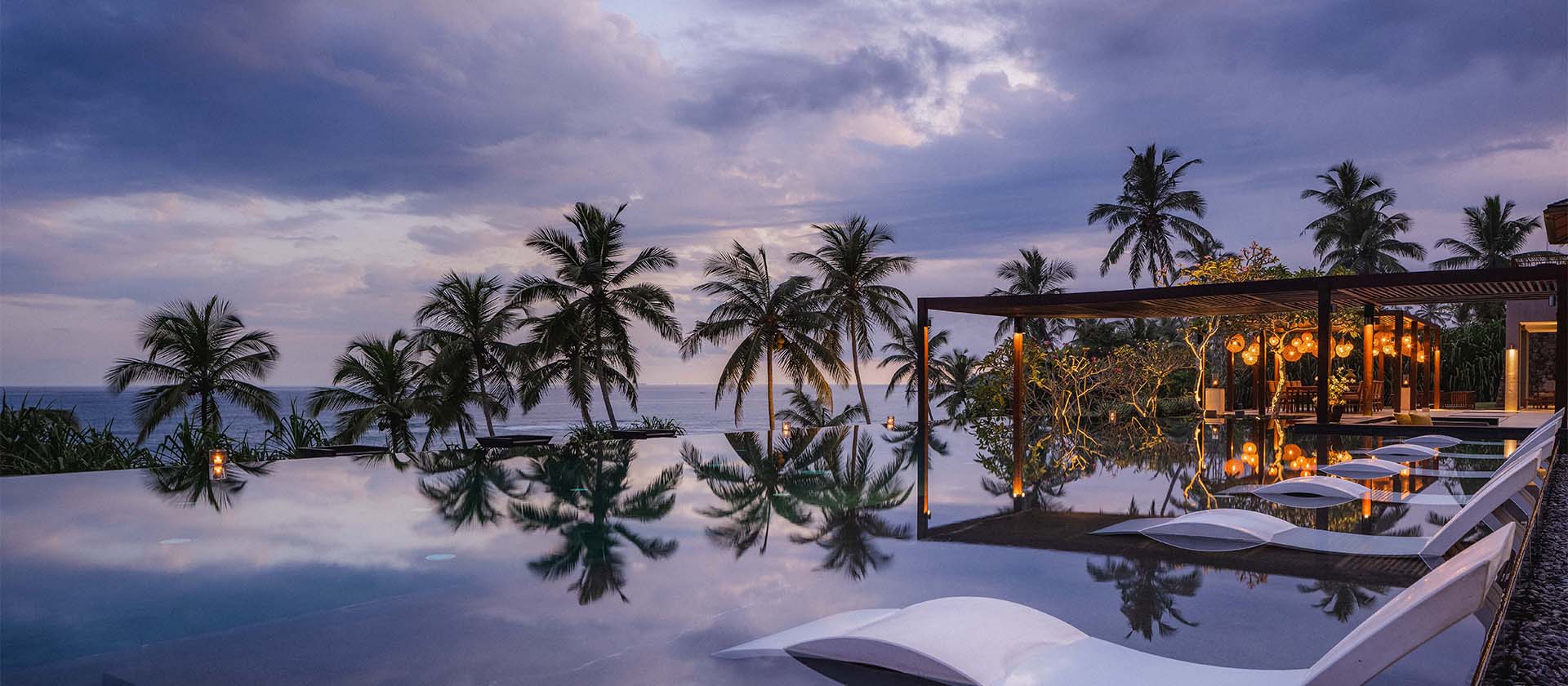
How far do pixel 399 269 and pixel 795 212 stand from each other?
13669mm

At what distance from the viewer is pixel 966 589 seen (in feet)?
15.0

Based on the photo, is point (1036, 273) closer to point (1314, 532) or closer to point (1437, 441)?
point (1437, 441)

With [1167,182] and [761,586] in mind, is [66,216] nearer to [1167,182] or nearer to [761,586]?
[761,586]

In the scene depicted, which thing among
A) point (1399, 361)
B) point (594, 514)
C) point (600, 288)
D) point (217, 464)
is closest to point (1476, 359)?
point (1399, 361)

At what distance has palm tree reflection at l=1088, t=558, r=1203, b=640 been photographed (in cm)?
391

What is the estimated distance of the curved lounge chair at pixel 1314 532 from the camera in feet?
15.8

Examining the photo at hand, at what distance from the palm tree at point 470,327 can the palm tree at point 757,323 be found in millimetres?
4071

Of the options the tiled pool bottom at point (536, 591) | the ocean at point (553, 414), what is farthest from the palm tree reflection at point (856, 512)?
the ocean at point (553, 414)

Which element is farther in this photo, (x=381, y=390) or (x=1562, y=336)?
(x=381, y=390)

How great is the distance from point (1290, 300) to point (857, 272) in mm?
10093

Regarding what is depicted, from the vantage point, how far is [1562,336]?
11.4 meters

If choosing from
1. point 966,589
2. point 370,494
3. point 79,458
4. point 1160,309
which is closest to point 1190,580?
point 966,589

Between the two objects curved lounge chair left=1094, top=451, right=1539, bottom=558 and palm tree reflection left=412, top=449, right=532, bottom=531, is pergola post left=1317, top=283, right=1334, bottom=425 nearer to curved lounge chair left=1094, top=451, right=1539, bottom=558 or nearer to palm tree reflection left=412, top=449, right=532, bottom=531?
curved lounge chair left=1094, top=451, right=1539, bottom=558

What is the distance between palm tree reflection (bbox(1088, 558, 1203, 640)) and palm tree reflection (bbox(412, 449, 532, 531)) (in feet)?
14.9
